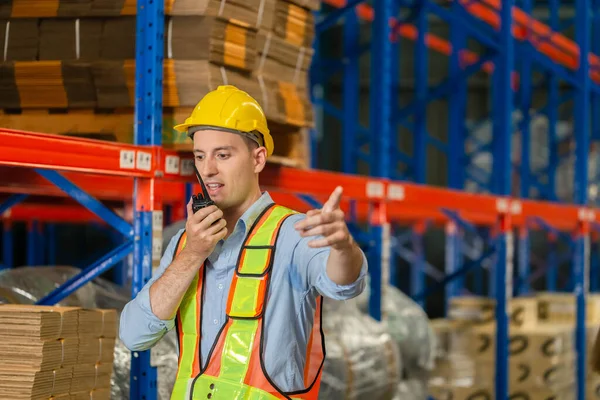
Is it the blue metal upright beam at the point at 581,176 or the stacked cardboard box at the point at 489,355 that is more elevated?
the blue metal upright beam at the point at 581,176

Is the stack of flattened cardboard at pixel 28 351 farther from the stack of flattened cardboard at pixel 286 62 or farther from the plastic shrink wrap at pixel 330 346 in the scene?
the stack of flattened cardboard at pixel 286 62

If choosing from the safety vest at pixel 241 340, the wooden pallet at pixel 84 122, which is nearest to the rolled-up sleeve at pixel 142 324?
the safety vest at pixel 241 340

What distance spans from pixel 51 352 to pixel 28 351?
0.35 ft

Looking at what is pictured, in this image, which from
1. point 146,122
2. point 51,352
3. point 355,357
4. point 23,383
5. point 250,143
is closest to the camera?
point 250,143

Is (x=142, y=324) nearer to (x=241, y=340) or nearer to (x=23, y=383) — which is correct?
(x=241, y=340)

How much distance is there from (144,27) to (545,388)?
6.33 metres

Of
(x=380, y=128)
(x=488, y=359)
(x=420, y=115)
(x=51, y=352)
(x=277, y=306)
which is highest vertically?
(x=420, y=115)

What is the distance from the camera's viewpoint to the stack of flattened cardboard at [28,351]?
4262 mm

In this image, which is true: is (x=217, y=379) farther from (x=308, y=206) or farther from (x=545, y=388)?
(x=545, y=388)

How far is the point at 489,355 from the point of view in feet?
32.1

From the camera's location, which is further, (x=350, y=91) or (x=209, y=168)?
(x=350, y=91)

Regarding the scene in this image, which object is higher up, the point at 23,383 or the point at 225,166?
the point at 225,166

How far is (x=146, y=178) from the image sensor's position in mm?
5062

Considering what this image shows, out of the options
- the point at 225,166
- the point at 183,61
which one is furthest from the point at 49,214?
the point at 225,166
